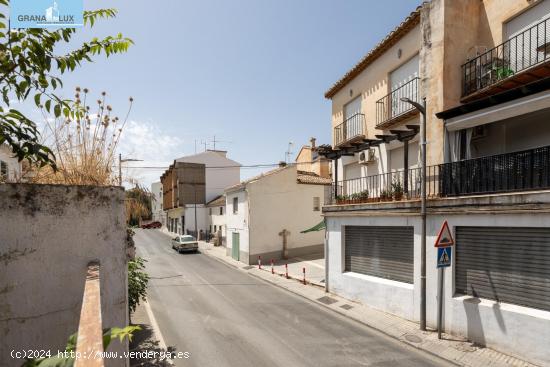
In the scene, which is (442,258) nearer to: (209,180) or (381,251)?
(381,251)

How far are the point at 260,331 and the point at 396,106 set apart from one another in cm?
1043

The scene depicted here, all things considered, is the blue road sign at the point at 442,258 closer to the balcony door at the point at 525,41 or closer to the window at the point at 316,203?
the balcony door at the point at 525,41

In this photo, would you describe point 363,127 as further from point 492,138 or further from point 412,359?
point 412,359

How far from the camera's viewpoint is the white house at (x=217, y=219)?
34.2 m

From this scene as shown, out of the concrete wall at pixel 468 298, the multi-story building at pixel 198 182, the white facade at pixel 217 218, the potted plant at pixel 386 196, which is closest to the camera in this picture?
the concrete wall at pixel 468 298

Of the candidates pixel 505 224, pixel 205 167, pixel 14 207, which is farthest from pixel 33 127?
pixel 205 167

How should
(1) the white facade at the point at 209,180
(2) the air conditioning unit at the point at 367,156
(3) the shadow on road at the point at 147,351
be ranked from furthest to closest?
(1) the white facade at the point at 209,180, (2) the air conditioning unit at the point at 367,156, (3) the shadow on road at the point at 147,351

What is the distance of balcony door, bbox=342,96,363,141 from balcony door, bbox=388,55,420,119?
2219mm

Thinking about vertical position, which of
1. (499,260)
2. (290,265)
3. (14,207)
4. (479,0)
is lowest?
(290,265)

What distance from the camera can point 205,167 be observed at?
147 feet

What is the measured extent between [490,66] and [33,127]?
39.6ft

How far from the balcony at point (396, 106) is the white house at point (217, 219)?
22.6 meters

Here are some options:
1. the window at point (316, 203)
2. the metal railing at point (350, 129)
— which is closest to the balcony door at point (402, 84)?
the metal railing at point (350, 129)

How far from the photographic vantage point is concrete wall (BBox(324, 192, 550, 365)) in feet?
25.7
